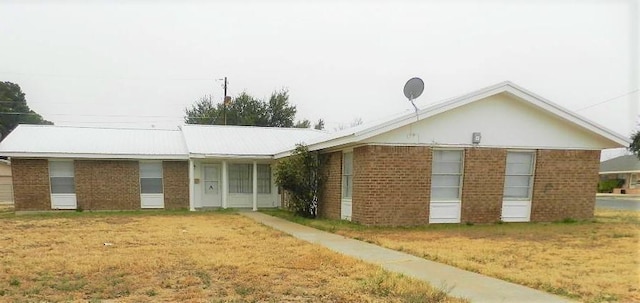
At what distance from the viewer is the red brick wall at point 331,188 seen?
43.9ft

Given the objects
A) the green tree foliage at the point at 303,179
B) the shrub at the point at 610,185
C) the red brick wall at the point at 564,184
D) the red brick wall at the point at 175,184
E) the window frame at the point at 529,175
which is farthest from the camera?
the shrub at the point at 610,185

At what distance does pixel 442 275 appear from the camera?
19.4 feet

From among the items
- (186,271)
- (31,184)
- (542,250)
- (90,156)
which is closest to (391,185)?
(542,250)

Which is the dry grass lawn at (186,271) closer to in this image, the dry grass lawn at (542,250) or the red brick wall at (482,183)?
the dry grass lawn at (542,250)

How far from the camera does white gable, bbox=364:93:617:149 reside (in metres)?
11.9

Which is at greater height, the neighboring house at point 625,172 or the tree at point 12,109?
the tree at point 12,109

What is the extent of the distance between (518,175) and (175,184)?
13.3 m

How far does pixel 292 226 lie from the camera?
12.3 m

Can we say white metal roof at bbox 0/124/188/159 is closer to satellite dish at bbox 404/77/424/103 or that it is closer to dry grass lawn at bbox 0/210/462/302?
dry grass lawn at bbox 0/210/462/302

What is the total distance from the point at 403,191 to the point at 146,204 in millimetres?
11562

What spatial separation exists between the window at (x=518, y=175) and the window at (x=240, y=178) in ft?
36.0

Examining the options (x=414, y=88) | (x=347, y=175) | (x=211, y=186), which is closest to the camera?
(x=414, y=88)

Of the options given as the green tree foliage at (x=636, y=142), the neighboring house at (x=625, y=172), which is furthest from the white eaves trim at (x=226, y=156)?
the neighboring house at (x=625, y=172)

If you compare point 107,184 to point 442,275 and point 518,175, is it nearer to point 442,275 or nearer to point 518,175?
point 518,175
